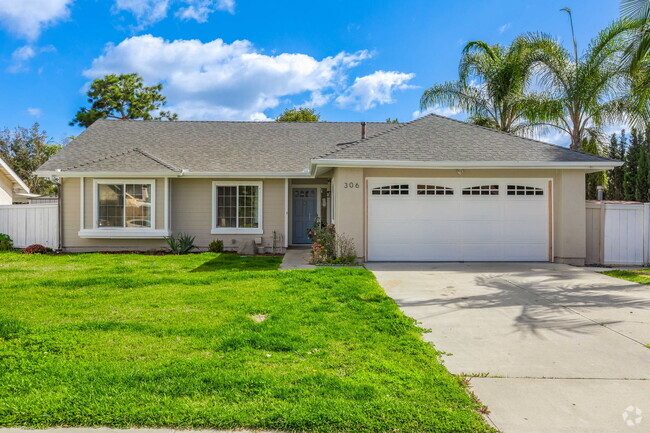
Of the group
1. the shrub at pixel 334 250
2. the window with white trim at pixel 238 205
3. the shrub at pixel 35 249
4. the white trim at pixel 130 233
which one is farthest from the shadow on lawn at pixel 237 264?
the shrub at pixel 35 249

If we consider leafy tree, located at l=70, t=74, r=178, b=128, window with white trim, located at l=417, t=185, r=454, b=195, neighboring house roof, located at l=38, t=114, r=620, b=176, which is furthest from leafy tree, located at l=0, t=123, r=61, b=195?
window with white trim, located at l=417, t=185, r=454, b=195

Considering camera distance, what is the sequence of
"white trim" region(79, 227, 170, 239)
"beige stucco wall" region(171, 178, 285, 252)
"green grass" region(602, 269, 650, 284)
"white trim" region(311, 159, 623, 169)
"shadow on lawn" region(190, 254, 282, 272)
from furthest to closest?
"beige stucco wall" region(171, 178, 285, 252) < "white trim" region(79, 227, 170, 239) < "white trim" region(311, 159, 623, 169) < "shadow on lawn" region(190, 254, 282, 272) < "green grass" region(602, 269, 650, 284)

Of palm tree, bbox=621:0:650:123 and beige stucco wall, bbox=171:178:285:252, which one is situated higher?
palm tree, bbox=621:0:650:123

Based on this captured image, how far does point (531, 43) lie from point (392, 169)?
10753 mm

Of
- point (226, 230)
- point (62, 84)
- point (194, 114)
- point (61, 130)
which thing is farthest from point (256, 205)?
point (61, 130)

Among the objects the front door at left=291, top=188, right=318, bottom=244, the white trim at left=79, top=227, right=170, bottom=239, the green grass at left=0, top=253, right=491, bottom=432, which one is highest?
the front door at left=291, top=188, right=318, bottom=244

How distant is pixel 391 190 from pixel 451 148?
208cm

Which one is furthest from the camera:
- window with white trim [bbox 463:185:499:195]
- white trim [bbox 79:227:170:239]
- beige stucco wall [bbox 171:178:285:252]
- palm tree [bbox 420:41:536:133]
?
palm tree [bbox 420:41:536:133]

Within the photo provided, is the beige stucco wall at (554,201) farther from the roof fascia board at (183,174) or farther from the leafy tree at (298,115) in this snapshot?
the leafy tree at (298,115)

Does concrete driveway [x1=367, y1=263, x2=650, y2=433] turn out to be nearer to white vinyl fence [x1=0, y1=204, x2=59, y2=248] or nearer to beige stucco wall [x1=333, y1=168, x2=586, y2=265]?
beige stucco wall [x1=333, y1=168, x2=586, y2=265]

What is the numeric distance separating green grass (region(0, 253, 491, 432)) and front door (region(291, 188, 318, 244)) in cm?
814

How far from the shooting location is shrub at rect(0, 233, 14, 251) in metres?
14.1

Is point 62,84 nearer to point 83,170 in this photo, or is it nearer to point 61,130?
point 61,130

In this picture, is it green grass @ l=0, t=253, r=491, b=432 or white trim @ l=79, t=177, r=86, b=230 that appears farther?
white trim @ l=79, t=177, r=86, b=230
